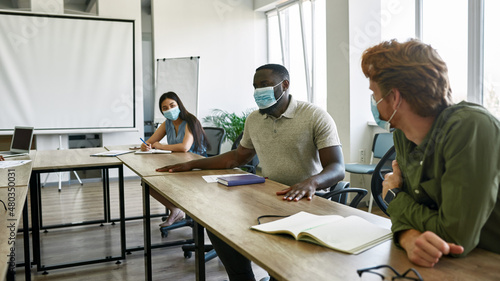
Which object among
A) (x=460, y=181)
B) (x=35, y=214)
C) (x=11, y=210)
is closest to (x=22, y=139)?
(x=35, y=214)

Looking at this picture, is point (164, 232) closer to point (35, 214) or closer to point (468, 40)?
point (35, 214)

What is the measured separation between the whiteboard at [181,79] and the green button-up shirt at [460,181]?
17.1ft

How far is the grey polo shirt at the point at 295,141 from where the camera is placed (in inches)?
94.5

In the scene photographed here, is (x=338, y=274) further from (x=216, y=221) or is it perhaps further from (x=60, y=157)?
(x=60, y=157)

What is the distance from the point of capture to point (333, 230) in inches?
51.2

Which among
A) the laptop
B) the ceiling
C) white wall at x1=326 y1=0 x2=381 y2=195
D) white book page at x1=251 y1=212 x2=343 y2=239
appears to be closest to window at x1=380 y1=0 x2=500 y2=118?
white wall at x1=326 y1=0 x2=381 y2=195

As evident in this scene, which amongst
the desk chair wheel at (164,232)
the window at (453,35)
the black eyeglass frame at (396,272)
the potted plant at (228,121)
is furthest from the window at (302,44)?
the black eyeglass frame at (396,272)

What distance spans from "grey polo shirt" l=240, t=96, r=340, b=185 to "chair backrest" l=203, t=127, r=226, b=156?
4.19 feet

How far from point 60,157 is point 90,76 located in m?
2.93

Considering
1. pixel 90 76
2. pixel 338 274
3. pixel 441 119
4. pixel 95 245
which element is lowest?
pixel 95 245

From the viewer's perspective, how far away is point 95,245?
3.46 metres

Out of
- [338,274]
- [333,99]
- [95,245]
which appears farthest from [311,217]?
[333,99]

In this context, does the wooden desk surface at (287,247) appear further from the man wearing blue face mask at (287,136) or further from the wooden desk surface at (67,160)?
the wooden desk surface at (67,160)

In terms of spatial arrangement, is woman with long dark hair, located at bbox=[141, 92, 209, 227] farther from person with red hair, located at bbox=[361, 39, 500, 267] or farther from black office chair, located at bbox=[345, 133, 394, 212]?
person with red hair, located at bbox=[361, 39, 500, 267]
